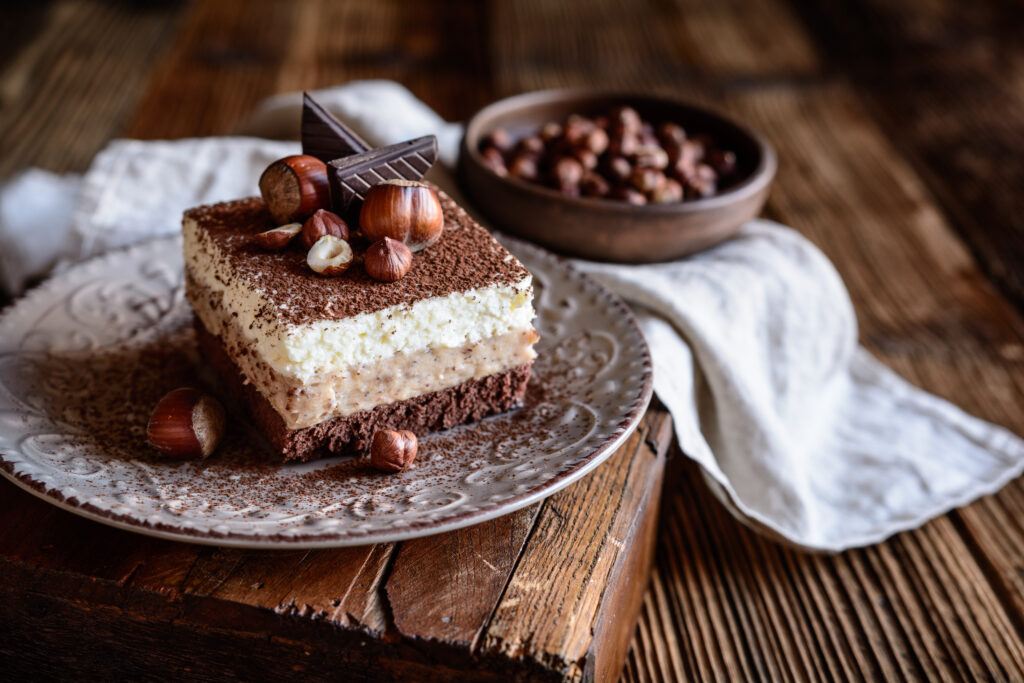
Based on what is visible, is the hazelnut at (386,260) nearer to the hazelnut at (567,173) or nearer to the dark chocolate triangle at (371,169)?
the dark chocolate triangle at (371,169)

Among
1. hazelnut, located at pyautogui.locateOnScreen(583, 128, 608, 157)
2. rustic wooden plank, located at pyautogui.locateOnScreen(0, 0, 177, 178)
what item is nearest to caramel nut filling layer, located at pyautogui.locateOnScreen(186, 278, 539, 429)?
hazelnut, located at pyautogui.locateOnScreen(583, 128, 608, 157)

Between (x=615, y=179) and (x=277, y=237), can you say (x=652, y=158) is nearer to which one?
(x=615, y=179)

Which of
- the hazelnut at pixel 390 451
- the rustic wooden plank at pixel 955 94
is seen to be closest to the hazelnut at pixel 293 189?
the hazelnut at pixel 390 451

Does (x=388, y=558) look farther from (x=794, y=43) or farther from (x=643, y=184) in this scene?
(x=794, y=43)

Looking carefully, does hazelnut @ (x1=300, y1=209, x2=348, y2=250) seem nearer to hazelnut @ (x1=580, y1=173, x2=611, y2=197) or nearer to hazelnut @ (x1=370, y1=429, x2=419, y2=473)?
hazelnut @ (x1=370, y1=429, x2=419, y2=473)

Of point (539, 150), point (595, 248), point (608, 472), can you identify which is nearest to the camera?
point (608, 472)

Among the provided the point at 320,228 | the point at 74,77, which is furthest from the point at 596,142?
the point at 74,77

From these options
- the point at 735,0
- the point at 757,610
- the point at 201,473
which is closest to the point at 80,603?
the point at 201,473
